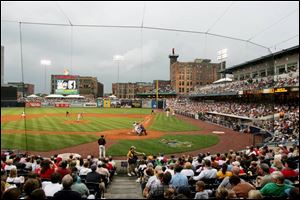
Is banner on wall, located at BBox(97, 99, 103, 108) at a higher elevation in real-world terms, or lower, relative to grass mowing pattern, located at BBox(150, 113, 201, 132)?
higher

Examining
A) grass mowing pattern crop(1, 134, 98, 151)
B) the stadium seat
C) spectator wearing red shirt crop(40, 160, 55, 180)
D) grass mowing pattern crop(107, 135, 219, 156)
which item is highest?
spectator wearing red shirt crop(40, 160, 55, 180)

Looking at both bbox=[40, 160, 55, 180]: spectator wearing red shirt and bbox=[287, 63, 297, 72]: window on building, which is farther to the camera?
bbox=[287, 63, 297, 72]: window on building

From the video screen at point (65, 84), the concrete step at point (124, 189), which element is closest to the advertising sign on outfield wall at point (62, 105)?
the video screen at point (65, 84)

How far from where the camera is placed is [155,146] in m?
19.1

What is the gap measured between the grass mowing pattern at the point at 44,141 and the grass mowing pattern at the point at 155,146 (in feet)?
11.3

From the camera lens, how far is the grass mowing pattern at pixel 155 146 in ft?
57.6

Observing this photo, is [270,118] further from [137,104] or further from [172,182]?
[137,104]

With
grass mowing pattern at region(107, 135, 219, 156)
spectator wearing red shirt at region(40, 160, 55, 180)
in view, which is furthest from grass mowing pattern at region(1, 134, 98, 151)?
spectator wearing red shirt at region(40, 160, 55, 180)

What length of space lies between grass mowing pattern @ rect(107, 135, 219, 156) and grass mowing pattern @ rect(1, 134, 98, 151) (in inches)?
136

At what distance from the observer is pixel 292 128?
17.6 metres

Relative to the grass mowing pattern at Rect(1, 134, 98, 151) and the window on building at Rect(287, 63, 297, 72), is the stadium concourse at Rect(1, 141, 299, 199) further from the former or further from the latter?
the window on building at Rect(287, 63, 297, 72)

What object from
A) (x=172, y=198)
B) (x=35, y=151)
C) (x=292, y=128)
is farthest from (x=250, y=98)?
(x=172, y=198)

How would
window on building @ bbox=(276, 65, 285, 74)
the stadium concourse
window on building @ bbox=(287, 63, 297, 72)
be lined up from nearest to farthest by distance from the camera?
the stadium concourse, window on building @ bbox=(287, 63, 297, 72), window on building @ bbox=(276, 65, 285, 74)

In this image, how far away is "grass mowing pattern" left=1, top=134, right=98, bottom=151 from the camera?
1825 centimetres
